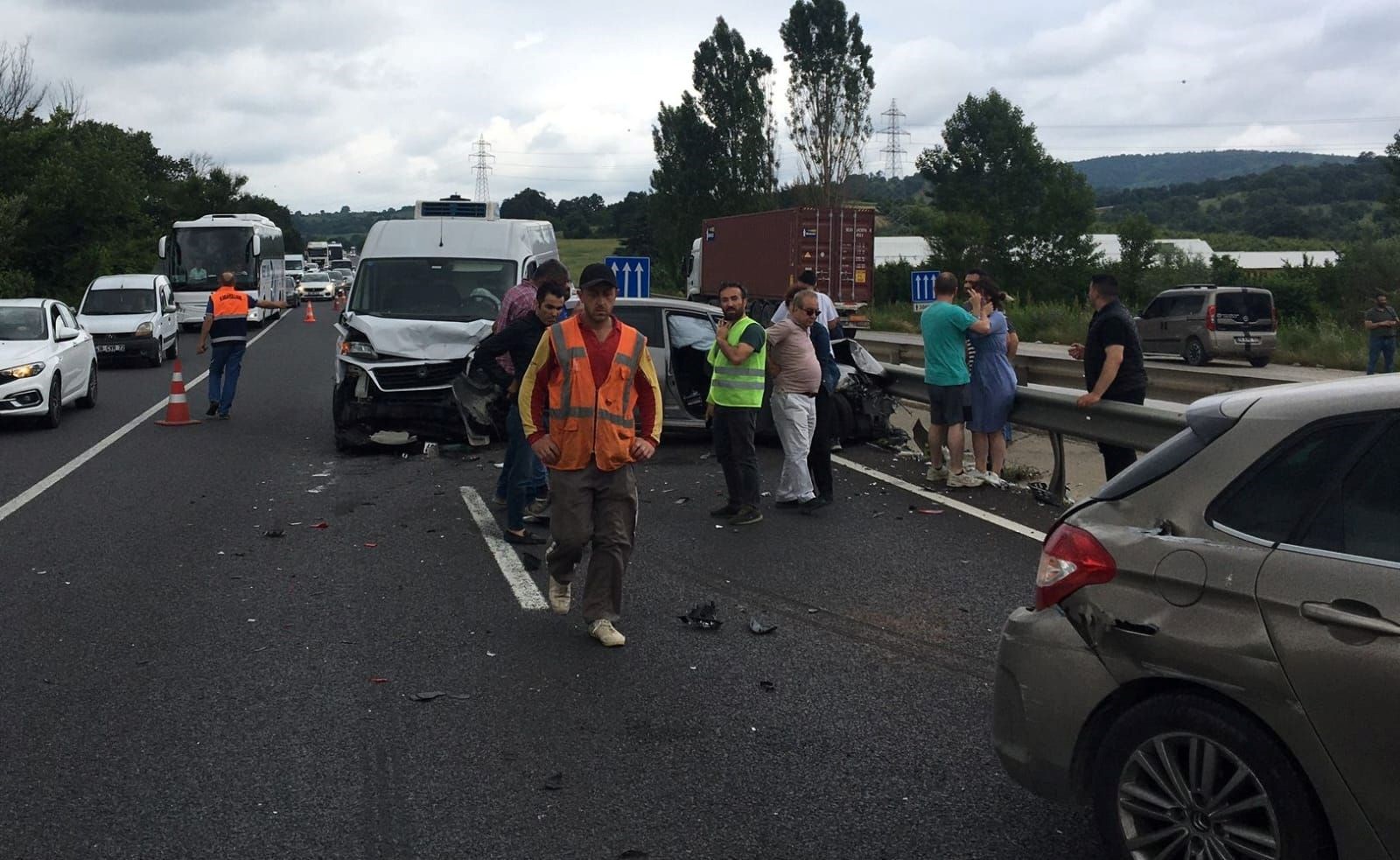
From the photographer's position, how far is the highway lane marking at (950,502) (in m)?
9.58

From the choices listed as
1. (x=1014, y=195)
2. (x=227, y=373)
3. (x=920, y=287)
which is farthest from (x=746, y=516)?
(x=1014, y=195)

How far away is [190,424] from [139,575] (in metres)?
8.59

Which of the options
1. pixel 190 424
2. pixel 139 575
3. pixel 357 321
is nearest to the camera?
pixel 139 575

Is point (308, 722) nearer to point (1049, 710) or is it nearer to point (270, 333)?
point (1049, 710)

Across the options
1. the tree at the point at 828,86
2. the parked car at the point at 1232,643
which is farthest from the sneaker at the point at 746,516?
the tree at the point at 828,86

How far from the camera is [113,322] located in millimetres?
26328

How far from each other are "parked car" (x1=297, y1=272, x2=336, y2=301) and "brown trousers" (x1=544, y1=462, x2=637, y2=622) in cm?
6582

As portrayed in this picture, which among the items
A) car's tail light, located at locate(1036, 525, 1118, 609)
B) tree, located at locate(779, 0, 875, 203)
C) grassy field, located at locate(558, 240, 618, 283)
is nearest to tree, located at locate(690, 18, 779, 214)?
tree, located at locate(779, 0, 875, 203)

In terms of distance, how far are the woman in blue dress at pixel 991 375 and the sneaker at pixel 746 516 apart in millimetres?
2570

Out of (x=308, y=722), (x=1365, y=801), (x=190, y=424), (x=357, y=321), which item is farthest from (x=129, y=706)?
(x=190, y=424)

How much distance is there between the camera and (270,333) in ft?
130

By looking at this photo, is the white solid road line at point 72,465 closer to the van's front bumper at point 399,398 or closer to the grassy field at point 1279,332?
the van's front bumper at point 399,398

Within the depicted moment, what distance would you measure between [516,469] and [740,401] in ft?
6.15

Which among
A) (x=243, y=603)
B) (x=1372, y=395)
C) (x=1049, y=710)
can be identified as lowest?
(x=243, y=603)
